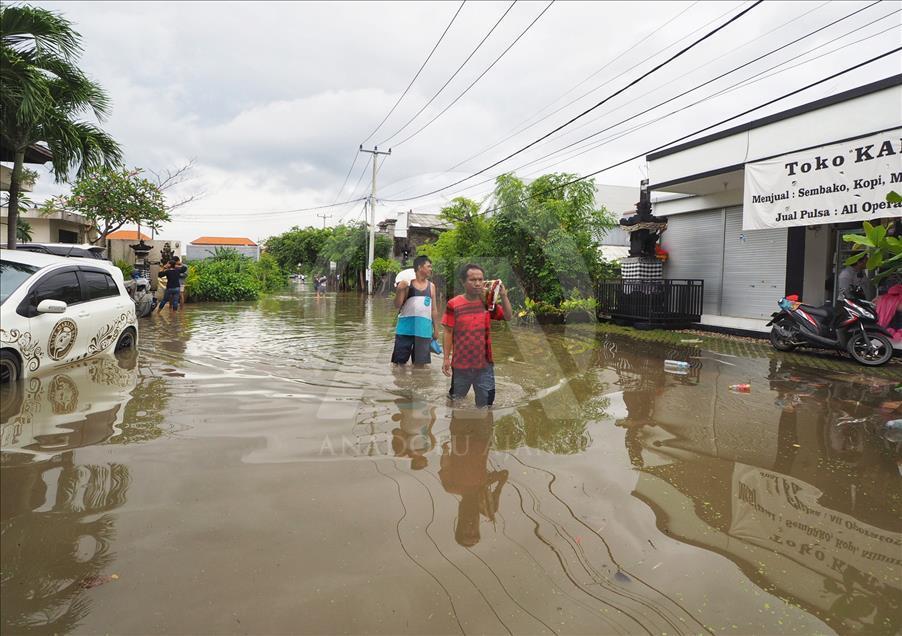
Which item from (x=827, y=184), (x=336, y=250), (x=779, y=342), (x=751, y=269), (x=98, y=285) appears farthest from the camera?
(x=336, y=250)

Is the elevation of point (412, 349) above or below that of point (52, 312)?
below

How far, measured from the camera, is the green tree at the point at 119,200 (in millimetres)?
24000

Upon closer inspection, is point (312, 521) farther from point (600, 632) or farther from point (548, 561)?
point (600, 632)

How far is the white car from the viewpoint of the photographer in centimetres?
543

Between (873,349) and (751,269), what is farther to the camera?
(751,269)

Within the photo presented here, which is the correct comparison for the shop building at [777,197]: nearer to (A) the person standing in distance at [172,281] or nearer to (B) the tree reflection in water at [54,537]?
(B) the tree reflection in water at [54,537]

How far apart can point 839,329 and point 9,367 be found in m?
11.3

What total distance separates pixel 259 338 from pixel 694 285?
10.6 m

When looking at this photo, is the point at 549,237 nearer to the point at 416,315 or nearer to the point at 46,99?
the point at 416,315

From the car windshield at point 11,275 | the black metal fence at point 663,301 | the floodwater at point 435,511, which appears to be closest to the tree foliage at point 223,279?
the black metal fence at point 663,301

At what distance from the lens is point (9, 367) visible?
5344 mm

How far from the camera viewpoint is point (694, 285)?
47.5 ft

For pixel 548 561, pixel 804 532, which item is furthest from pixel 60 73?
pixel 804 532

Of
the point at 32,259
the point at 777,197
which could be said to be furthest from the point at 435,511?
the point at 777,197
